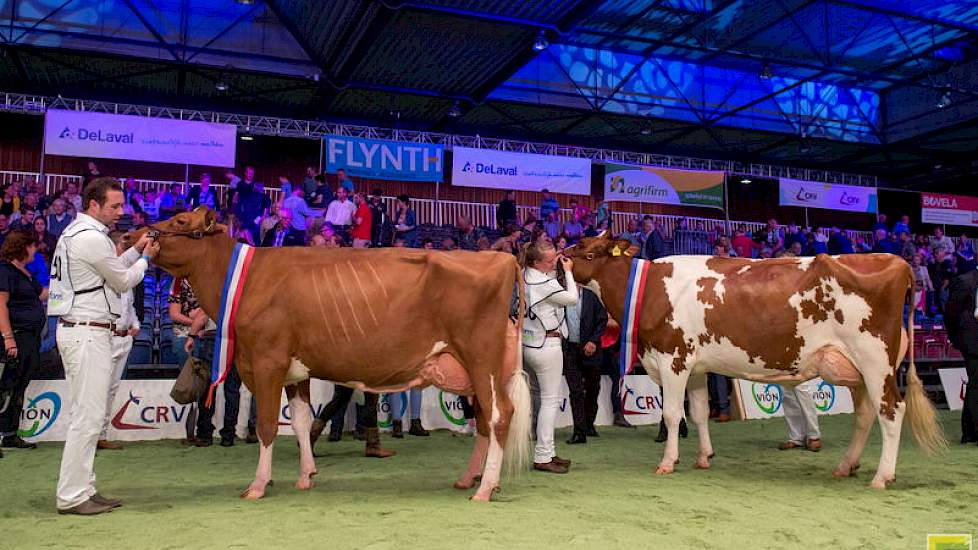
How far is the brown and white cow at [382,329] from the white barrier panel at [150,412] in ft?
6.30

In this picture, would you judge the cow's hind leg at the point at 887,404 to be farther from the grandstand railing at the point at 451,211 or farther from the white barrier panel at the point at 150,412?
the grandstand railing at the point at 451,211

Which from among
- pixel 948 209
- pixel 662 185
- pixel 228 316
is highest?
pixel 948 209

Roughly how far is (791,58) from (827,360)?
19630 millimetres

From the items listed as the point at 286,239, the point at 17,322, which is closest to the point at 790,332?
the point at 17,322

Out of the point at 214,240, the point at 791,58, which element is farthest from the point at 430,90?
the point at 214,240

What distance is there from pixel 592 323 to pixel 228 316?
482cm

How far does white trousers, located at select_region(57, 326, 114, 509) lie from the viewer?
15.5 ft

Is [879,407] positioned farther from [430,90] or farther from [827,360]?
[430,90]

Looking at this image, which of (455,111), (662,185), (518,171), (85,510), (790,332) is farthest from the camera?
(455,111)

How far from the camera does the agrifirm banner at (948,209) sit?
25688 millimetres

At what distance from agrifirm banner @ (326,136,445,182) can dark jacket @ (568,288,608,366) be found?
34.1ft

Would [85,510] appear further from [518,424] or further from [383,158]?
[383,158]

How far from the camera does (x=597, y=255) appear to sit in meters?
7.40

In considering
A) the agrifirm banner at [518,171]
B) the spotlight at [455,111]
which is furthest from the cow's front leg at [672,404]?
the spotlight at [455,111]
